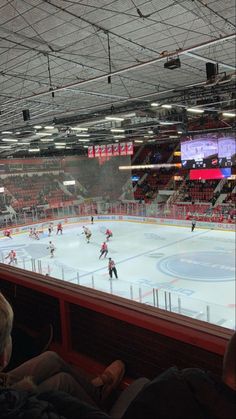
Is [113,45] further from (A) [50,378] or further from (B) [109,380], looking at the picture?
(A) [50,378]

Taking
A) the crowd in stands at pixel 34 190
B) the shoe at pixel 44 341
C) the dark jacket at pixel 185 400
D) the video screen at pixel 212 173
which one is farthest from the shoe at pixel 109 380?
the crowd in stands at pixel 34 190

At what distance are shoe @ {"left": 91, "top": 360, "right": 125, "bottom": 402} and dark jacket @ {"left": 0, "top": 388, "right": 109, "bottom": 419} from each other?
69 cm

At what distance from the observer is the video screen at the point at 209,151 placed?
14327 mm

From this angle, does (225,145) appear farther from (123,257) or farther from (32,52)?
(32,52)

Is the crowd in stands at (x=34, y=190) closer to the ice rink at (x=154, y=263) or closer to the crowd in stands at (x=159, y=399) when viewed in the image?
the ice rink at (x=154, y=263)

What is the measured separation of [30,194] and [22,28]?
57.5ft

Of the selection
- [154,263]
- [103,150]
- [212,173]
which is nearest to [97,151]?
[103,150]

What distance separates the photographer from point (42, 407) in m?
1.09

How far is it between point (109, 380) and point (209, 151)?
13.6 m

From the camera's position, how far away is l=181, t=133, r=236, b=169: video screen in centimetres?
1433

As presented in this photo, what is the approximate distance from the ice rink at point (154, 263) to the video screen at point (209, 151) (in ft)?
12.1

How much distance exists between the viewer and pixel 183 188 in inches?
1256

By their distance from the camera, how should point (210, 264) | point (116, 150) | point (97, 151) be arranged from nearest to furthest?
point (210, 264), point (116, 150), point (97, 151)

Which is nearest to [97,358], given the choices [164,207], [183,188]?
[164,207]
